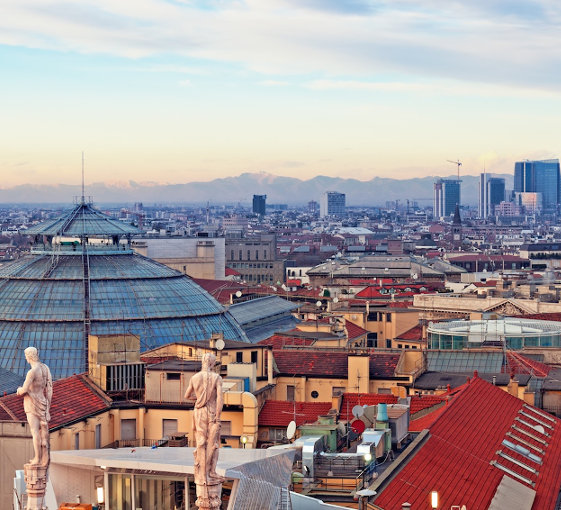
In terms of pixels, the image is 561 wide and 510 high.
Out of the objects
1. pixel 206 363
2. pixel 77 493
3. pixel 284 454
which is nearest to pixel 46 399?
pixel 206 363

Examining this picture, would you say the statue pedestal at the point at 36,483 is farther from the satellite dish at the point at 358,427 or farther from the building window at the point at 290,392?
the building window at the point at 290,392

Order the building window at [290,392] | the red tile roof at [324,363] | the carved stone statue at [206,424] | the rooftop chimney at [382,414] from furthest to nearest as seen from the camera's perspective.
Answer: the red tile roof at [324,363]
the building window at [290,392]
the rooftop chimney at [382,414]
the carved stone statue at [206,424]

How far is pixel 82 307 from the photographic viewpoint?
62500 mm

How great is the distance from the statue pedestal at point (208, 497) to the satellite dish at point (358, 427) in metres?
18.2

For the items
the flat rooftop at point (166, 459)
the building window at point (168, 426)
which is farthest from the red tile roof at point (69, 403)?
the flat rooftop at point (166, 459)

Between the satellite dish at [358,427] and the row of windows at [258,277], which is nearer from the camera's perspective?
the satellite dish at [358,427]

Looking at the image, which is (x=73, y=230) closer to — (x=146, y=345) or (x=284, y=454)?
(x=146, y=345)

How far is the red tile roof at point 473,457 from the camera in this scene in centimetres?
3250

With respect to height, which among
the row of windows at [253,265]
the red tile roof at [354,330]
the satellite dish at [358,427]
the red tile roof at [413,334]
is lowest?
the row of windows at [253,265]

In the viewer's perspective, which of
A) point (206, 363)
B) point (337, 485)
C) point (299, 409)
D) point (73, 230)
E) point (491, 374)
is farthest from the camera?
point (73, 230)

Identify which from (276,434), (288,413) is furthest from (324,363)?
(276,434)

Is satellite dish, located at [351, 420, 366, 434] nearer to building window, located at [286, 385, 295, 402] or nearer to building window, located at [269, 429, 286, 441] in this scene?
building window, located at [269, 429, 286, 441]

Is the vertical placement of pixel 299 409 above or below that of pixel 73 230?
below

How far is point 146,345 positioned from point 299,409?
16.9 meters
